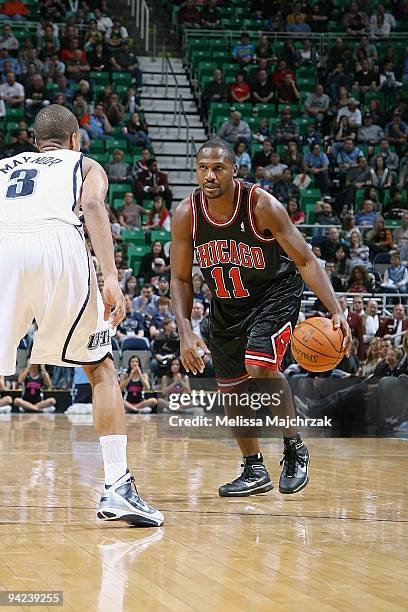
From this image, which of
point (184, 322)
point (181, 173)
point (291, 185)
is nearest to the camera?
point (184, 322)

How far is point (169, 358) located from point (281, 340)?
24.7ft

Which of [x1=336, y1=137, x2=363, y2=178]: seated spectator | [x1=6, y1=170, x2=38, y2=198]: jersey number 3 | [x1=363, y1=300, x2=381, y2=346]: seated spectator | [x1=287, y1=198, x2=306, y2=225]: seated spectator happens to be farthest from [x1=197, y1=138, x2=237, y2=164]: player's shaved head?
[x1=336, y1=137, x2=363, y2=178]: seated spectator

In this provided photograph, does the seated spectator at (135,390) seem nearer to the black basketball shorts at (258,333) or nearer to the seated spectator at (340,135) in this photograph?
the seated spectator at (340,135)

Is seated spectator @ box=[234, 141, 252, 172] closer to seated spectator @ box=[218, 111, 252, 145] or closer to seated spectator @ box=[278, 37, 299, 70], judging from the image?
seated spectator @ box=[218, 111, 252, 145]

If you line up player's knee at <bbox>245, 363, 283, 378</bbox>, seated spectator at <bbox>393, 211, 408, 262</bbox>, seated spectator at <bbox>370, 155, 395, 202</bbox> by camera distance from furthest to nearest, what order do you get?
seated spectator at <bbox>370, 155, 395, 202</bbox> → seated spectator at <bbox>393, 211, 408, 262</bbox> → player's knee at <bbox>245, 363, 283, 378</bbox>

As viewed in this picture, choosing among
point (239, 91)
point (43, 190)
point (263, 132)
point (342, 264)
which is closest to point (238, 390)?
point (43, 190)

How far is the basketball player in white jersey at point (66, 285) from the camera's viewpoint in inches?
167

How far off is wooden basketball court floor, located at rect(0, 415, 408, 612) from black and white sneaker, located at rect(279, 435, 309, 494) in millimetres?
66

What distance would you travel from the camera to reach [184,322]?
520 centimetres

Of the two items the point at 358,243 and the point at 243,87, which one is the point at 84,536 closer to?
the point at 358,243

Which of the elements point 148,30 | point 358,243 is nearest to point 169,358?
point 358,243

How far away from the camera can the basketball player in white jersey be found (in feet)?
13.9

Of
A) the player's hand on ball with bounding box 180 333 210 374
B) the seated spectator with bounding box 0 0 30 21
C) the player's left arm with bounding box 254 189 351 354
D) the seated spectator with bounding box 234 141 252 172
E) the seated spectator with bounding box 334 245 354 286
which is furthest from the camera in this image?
the seated spectator with bounding box 0 0 30 21

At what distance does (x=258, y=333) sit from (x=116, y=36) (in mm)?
14827
